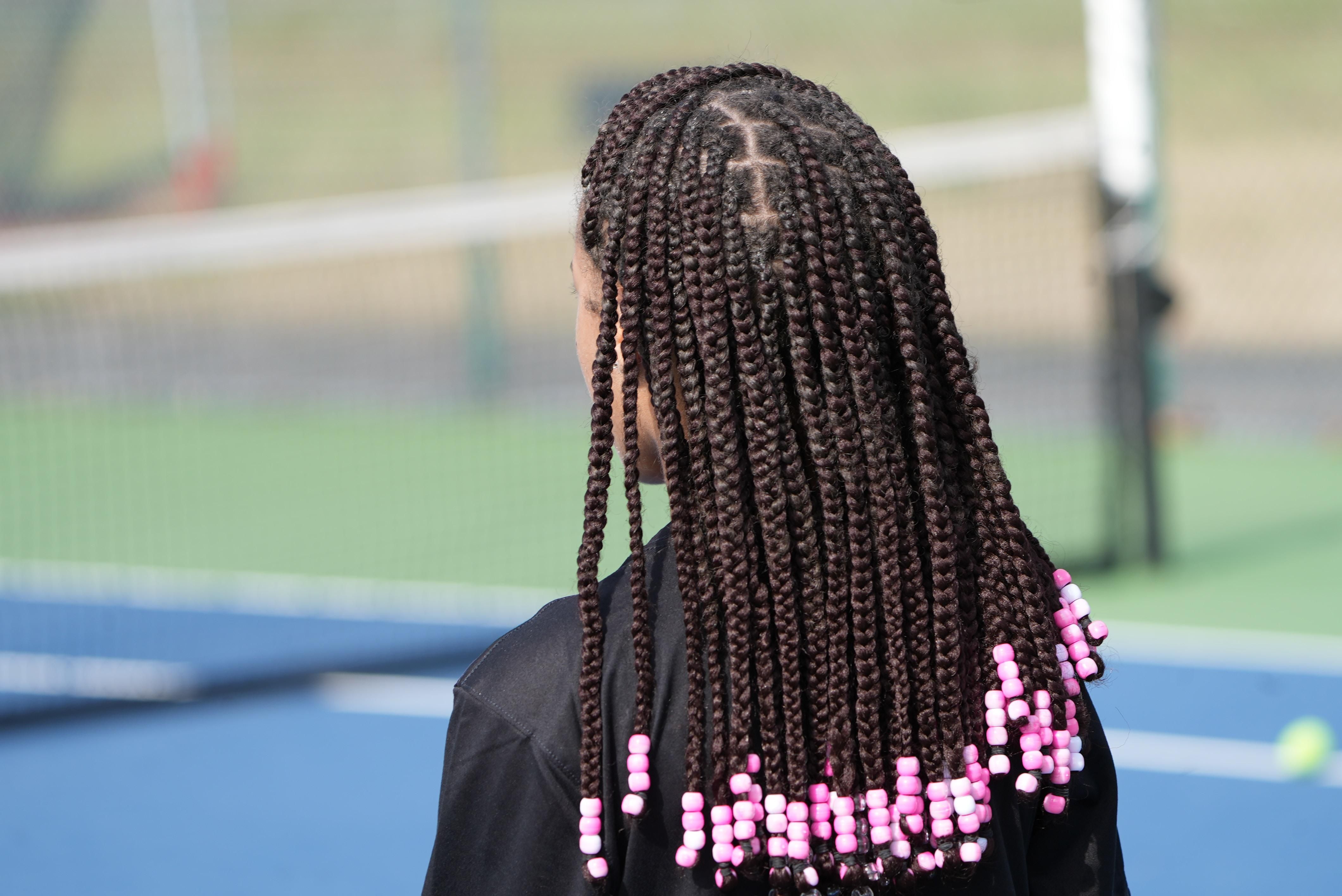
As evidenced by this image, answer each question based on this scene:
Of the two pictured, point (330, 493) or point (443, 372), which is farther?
point (443, 372)

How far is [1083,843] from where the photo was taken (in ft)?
5.56

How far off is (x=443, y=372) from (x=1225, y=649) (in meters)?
7.83

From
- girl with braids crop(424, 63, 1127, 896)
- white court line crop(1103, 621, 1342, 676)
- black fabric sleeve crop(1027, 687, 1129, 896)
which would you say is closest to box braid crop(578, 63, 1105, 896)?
girl with braids crop(424, 63, 1127, 896)

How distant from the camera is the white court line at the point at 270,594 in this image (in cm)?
657

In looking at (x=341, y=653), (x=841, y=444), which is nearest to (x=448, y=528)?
(x=341, y=653)

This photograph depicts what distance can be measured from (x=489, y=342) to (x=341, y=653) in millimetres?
5191

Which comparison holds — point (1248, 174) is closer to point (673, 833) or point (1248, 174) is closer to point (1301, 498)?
point (1301, 498)

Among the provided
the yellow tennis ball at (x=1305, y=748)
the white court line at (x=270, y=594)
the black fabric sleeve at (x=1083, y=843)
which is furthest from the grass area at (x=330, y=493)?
the black fabric sleeve at (x=1083, y=843)

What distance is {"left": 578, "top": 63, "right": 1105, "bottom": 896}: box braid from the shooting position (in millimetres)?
1439

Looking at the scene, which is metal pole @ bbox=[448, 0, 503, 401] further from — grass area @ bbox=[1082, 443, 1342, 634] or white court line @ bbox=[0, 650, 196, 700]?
white court line @ bbox=[0, 650, 196, 700]

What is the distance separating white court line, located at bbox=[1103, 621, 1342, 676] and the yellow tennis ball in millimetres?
608

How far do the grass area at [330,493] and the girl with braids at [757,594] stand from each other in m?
5.31

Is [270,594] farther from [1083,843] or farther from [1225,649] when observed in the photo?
[1083,843]

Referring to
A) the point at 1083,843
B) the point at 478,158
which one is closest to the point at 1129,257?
the point at 1083,843
